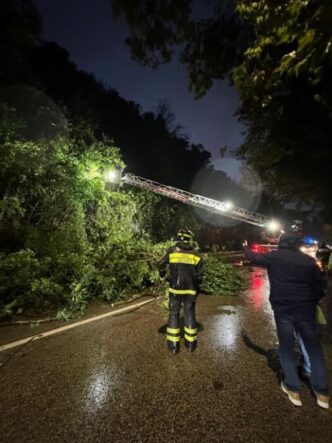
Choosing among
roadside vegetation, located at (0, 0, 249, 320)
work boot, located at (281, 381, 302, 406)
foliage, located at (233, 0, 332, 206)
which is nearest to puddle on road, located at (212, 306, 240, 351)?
work boot, located at (281, 381, 302, 406)

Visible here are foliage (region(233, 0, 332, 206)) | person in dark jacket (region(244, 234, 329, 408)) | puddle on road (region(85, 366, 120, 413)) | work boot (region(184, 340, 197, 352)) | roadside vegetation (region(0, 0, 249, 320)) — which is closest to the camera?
foliage (region(233, 0, 332, 206))

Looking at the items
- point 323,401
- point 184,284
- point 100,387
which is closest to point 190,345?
point 184,284

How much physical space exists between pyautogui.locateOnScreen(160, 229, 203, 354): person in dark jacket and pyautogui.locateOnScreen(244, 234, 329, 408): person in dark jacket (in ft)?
5.23

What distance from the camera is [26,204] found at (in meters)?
9.52

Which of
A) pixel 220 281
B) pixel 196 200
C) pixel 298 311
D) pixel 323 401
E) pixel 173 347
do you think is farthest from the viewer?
pixel 196 200

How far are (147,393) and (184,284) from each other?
5.76 ft

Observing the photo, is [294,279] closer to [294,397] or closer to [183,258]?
[294,397]

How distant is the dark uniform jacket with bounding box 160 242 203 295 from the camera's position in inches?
178

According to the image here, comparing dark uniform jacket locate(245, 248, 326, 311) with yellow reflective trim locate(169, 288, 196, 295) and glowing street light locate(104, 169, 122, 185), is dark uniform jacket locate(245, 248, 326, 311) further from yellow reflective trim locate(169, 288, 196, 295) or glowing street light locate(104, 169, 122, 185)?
glowing street light locate(104, 169, 122, 185)

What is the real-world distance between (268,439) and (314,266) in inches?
71.2

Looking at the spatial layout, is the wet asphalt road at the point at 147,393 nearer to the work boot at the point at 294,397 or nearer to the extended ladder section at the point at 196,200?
the work boot at the point at 294,397

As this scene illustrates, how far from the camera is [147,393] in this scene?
314 cm

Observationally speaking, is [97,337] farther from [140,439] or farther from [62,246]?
[62,246]

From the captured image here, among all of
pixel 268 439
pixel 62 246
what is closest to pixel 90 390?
pixel 268 439
